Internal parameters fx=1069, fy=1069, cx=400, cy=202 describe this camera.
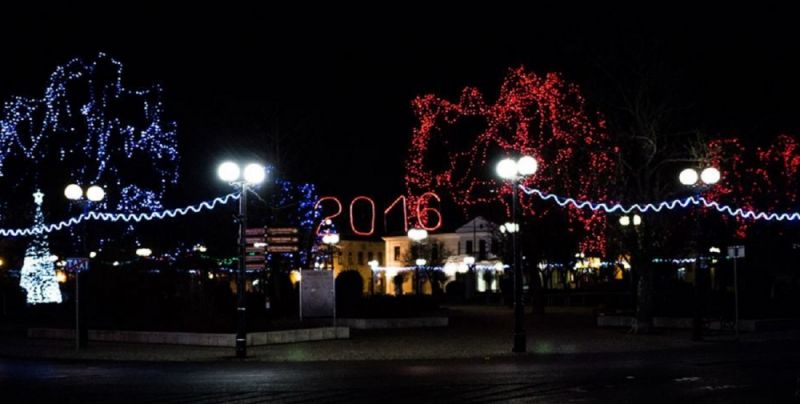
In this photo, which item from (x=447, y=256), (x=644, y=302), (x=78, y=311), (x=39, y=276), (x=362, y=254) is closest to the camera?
(x=78, y=311)

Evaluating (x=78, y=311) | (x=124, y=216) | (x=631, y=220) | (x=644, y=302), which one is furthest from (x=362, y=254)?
(x=78, y=311)

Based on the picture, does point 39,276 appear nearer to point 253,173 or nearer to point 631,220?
point 253,173

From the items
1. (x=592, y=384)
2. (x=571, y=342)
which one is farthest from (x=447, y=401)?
(x=571, y=342)

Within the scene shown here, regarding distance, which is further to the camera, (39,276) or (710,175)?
(39,276)

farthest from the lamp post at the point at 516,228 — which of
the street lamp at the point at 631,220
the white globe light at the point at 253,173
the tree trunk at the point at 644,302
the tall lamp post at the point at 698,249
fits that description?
the street lamp at the point at 631,220

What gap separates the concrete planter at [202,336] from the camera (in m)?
29.4

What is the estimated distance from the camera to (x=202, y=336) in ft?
97.6

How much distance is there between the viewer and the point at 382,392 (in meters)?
16.8

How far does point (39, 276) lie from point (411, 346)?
2749 centimetres

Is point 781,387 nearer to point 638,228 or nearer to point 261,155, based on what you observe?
point 638,228

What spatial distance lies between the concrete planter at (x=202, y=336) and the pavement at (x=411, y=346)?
51cm

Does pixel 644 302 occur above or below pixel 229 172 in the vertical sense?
below

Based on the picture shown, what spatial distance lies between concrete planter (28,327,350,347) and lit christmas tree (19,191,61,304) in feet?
53.0

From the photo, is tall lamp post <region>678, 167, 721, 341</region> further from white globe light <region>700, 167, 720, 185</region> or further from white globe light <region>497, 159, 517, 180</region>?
white globe light <region>497, 159, 517, 180</region>
